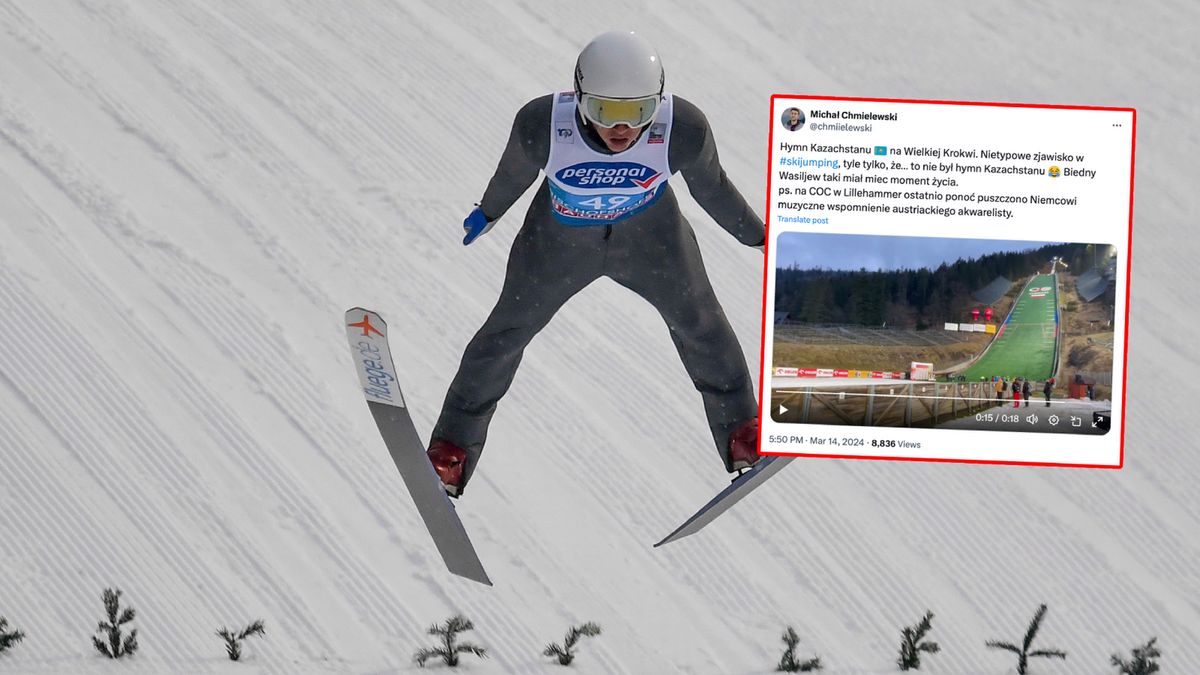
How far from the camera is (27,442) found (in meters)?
7.98

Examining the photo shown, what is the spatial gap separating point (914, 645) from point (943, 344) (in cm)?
203

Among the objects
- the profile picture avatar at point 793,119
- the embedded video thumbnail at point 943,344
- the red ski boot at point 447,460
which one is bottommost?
the red ski boot at point 447,460

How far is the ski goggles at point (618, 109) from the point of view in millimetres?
5707

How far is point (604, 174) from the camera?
5980 mm

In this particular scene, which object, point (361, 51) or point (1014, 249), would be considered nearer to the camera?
point (1014, 249)

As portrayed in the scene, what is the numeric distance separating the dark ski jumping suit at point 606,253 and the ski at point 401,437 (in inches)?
10.7

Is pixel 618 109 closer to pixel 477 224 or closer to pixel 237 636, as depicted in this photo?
pixel 477 224

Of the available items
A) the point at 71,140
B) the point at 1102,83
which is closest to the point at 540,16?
the point at 71,140

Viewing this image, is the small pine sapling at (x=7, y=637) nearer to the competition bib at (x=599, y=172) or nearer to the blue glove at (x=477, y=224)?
the blue glove at (x=477, y=224)

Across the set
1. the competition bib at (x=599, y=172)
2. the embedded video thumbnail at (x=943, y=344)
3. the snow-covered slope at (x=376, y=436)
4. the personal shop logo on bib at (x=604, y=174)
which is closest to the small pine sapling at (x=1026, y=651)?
the snow-covered slope at (x=376, y=436)

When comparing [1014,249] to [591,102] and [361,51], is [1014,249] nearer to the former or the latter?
[591,102]

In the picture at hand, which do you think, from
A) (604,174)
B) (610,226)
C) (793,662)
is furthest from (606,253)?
(793,662)

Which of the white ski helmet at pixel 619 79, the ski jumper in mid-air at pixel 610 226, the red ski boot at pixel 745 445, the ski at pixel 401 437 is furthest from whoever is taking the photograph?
the red ski boot at pixel 745 445

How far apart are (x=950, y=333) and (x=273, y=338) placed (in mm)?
3700
